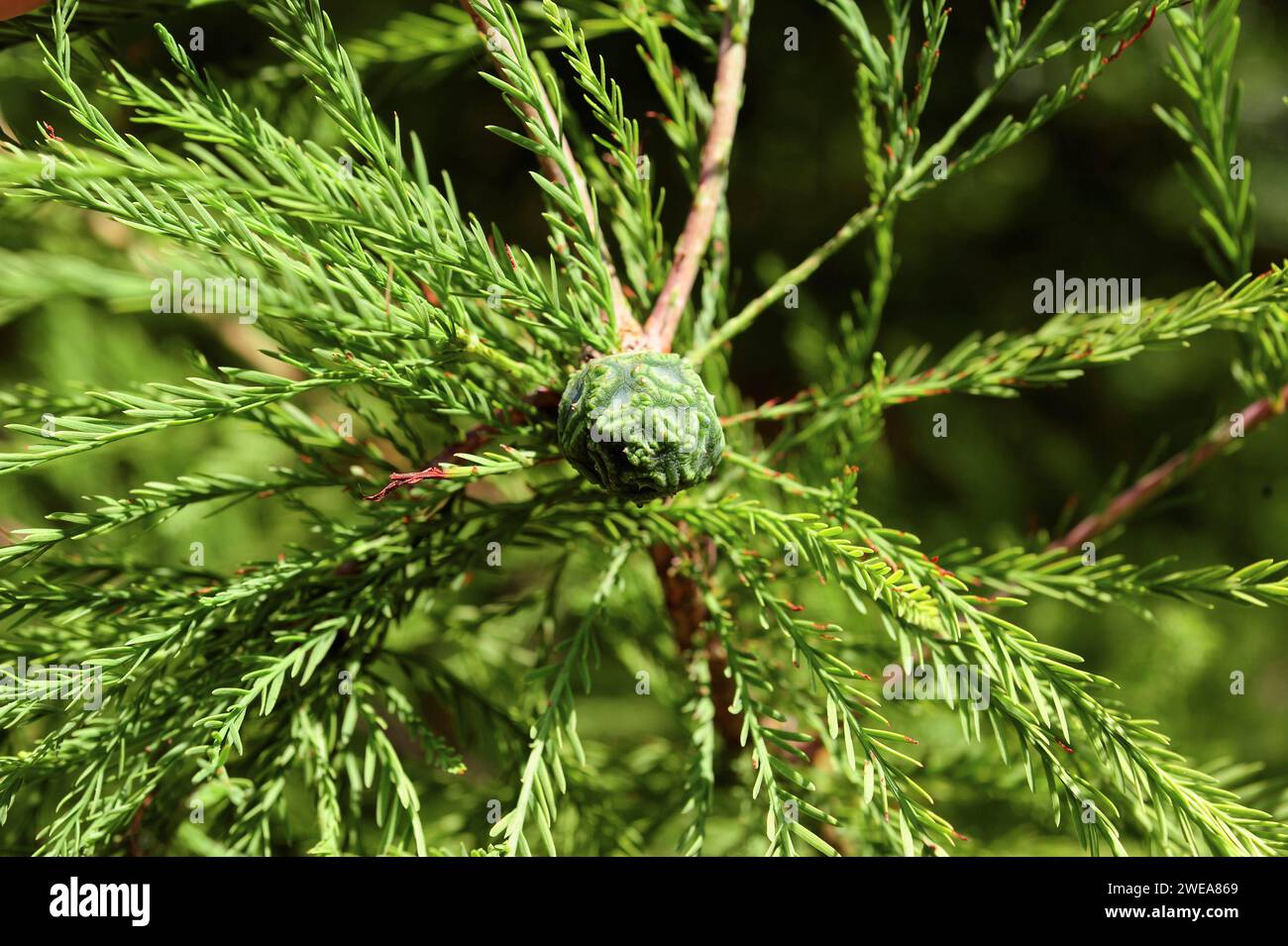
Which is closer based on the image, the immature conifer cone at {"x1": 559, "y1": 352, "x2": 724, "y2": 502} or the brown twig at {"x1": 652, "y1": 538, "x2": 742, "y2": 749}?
the immature conifer cone at {"x1": 559, "y1": 352, "x2": 724, "y2": 502}

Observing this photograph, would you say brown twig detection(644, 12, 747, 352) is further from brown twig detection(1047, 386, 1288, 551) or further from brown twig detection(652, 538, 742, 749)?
brown twig detection(1047, 386, 1288, 551)

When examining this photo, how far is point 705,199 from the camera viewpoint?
2.09ft

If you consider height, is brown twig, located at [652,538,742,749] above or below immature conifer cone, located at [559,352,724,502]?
below

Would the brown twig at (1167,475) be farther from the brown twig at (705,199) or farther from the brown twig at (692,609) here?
the brown twig at (705,199)

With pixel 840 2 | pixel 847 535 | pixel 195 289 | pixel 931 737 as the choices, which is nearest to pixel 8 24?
pixel 195 289

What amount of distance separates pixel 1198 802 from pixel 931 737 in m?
0.52

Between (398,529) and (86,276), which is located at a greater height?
(86,276)

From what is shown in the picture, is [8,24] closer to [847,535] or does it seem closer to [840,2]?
[840,2]

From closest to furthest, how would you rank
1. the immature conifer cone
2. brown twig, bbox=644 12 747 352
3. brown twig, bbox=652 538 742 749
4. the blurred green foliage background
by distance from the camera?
1. the immature conifer cone
2. brown twig, bbox=644 12 747 352
3. brown twig, bbox=652 538 742 749
4. the blurred green foliage background

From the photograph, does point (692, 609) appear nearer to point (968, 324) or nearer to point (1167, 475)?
point (1167, 475)

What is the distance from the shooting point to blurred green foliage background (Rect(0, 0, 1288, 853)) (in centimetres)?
120

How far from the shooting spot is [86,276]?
0.48 metres

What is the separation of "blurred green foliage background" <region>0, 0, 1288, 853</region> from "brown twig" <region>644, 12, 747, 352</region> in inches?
15.3

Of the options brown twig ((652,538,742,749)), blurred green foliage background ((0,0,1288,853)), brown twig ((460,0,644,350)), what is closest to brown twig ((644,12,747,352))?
brown twig ((460,0,644,350))
